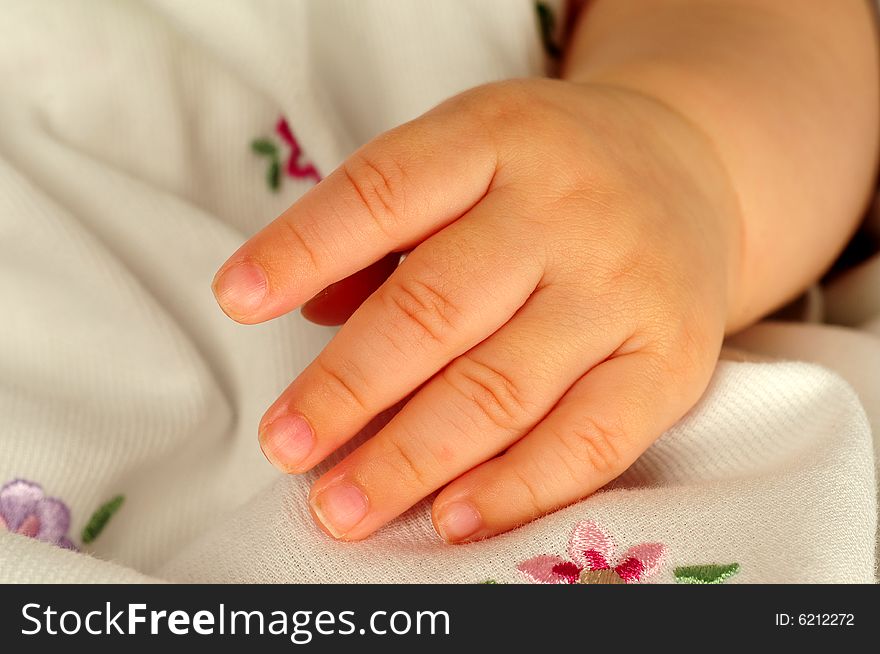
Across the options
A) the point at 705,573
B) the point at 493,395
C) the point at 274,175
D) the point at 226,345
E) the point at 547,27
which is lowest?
the point at 705,573

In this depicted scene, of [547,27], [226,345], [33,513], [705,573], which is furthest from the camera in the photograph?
[547,27]

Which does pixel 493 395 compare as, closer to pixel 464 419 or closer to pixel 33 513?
pixel 464 419

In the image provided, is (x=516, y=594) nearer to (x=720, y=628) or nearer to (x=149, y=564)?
(x=720, y=628)

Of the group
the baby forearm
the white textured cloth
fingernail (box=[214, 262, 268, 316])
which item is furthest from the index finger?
the baby forearm

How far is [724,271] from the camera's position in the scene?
2.01 feet

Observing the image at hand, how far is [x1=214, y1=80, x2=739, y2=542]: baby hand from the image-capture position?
49cm

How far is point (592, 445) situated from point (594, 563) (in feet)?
0.25

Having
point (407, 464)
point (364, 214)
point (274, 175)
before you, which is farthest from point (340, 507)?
point (274, 175)

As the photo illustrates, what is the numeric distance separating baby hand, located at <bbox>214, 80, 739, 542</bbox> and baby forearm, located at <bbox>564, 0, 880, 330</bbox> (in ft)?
0.51

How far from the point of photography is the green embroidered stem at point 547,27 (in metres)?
0.87

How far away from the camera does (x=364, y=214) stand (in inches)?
20.2

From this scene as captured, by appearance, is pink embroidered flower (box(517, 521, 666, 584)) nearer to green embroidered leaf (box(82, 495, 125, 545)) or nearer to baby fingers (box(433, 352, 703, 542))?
baby fingers (box(433, 352, 703, 542))

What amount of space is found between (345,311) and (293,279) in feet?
0.35

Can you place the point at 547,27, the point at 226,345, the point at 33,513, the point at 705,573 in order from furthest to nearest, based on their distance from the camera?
the point at 547,27 → the point at 226,345 → the point at 33,513 → the point at 705,573
